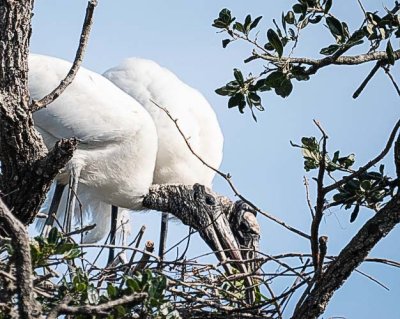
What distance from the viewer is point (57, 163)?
3.56 metres

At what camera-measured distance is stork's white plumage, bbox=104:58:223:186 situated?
7.89 metres

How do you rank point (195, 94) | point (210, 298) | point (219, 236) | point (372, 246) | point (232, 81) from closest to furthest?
point (372, 246) < point (232, 81) < point (210, 298) < point (219, 236) < point (195, 94)

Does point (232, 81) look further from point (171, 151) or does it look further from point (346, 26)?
point (171, 151)

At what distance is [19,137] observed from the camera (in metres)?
3.58

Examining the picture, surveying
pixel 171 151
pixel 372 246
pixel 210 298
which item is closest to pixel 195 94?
pixel 171 151

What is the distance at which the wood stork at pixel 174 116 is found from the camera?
789 cm

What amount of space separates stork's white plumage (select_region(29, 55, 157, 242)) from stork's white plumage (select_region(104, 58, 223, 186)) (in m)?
0.38

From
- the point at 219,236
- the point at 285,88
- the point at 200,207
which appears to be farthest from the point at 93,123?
the point at 285,88

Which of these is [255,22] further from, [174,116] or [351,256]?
[174,116]

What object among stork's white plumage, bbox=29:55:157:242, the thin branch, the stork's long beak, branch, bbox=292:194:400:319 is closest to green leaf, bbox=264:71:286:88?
branch, bbox=292:194:400:319

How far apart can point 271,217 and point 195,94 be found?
16.6 ft

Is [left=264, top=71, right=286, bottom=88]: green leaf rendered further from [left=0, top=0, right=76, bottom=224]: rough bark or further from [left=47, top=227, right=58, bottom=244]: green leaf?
[left=47, top=227, right=58, bottom=244]: green leaf

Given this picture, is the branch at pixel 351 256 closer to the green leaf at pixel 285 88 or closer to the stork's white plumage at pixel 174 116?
the green leaf at pixel 285 88

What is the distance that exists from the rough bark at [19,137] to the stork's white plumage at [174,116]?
396 centimetres
